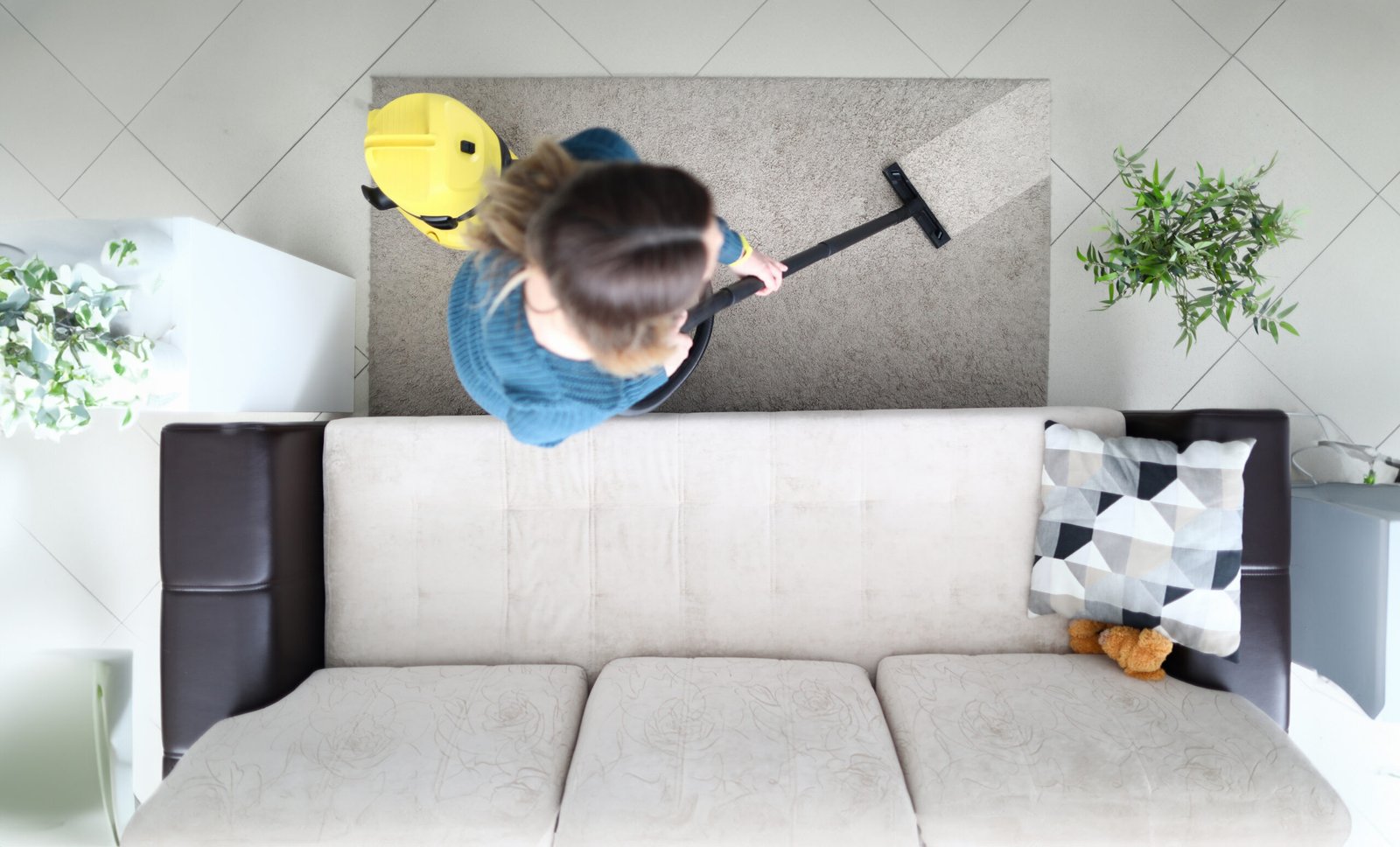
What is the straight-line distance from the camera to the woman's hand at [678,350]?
118 cm

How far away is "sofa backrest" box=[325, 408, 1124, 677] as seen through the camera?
1.78 meters

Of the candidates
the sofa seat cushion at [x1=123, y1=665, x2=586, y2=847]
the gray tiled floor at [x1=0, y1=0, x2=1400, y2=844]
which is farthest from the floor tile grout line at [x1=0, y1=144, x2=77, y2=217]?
the sofa seat cushion at [x1=123, y1=665, x2=586, y2=847]

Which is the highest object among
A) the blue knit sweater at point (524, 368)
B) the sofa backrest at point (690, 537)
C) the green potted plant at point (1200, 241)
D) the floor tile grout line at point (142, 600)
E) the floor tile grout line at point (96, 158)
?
the floor tile grout line at point (96, 158)

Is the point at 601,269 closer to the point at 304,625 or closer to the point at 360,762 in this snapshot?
the point at 360,762

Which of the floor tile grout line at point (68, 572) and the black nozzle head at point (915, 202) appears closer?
the black nozzle head at point (915, 202)

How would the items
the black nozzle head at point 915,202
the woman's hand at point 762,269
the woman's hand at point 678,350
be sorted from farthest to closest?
the black nozzle head at point 915,202
the woman's hand at point 762,269
the woman's hand at point 678,350

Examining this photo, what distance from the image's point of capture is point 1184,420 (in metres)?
1.75

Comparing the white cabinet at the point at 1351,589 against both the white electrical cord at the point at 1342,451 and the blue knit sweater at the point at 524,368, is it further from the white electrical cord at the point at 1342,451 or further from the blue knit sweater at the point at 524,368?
the blue knit sweater at the point at 524,368

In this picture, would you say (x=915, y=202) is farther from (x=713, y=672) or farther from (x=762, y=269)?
(x=713, y=672)

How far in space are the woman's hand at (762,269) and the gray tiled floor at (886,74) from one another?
35.3 inches

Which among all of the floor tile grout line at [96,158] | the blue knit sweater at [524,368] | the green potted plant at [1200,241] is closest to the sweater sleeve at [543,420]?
the blue knit sweater at [524,368]

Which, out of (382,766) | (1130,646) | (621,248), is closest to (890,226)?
(1130,646)

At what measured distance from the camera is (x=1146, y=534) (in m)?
1.68

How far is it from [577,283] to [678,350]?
1.10 feet
